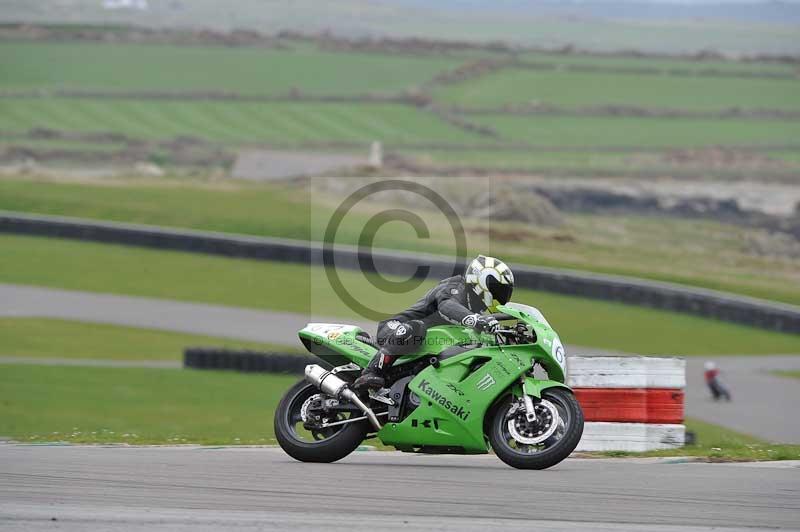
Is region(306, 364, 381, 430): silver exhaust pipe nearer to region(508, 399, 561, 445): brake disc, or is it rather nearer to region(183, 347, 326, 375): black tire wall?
region(508, 399, 561, 445): brake disc

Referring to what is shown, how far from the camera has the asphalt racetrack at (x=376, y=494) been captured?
7984 millimetres

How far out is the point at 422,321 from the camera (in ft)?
37.6

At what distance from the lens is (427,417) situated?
1102 cm

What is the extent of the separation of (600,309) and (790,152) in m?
56.2

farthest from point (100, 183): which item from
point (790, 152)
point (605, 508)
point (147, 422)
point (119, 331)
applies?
point (790, 152)

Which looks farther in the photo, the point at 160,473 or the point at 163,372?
the point at 163,372

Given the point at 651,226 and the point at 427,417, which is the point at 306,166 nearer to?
the point at 651,226

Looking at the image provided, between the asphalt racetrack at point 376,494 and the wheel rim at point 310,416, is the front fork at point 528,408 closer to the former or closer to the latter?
the asphalt racetrack at point 376,494

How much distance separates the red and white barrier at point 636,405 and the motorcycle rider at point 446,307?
77.8 inches

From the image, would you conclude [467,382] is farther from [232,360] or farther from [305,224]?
[305,224]

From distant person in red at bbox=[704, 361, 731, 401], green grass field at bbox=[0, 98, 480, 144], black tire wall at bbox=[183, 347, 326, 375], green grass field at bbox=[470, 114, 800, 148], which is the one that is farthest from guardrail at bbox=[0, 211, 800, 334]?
green grass field at bbox=[470, 114, 800, 148]

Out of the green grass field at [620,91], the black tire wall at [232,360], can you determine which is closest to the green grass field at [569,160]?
the green grass field at [620,91]

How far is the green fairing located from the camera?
1073 cm

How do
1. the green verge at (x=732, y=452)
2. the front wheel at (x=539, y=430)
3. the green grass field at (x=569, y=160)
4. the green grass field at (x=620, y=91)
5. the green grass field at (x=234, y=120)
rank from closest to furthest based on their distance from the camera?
the front wheel at (x=539, y=430) → the green verge at (x=732, y=452) → the green grass field at (x=569, y=160) → the green grass field at (x=234, y=120) → the green grass field at (x=620, y=91)
